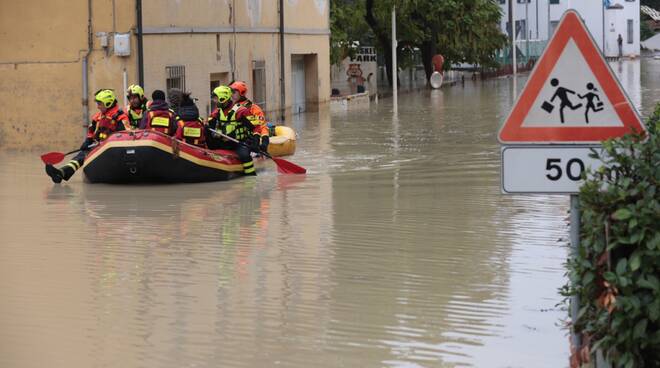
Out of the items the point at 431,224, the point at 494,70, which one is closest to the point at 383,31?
the point at 494,70

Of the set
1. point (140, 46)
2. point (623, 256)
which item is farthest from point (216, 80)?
point (623, 256)

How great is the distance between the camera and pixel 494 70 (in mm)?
66938

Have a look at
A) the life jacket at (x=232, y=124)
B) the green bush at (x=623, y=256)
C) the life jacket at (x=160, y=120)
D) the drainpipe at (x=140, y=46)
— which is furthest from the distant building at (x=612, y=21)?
the green bush at (x=623, y=256)

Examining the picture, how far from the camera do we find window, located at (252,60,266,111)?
109 ft

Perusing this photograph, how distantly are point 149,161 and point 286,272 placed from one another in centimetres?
748

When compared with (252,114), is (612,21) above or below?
above

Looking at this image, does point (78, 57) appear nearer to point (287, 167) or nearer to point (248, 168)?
point (248, 168)

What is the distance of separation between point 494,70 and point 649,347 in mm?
61388

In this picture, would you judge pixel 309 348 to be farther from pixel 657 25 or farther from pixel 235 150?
pixel 657 25

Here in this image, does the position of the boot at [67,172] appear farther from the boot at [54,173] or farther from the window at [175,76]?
the window at [175,76]

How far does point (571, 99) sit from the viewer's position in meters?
6.57

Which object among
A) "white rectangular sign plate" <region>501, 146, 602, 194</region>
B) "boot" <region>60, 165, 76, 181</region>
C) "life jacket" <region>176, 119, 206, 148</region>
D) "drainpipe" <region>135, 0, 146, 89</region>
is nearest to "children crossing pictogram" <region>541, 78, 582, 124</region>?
"white rectangular sign plate" <region>501, 146, 602, 194</region>

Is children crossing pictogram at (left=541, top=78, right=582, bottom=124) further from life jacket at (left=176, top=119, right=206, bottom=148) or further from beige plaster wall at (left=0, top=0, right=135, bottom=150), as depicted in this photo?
beige plaster wall at (left=0, top=0, right=135, bottom=150)

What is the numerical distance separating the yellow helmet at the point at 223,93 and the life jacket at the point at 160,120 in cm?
93
